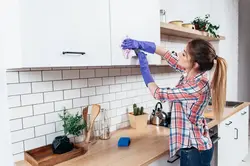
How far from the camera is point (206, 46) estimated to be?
4.38 ft

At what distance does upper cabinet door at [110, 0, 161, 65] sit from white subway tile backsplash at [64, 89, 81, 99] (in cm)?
41

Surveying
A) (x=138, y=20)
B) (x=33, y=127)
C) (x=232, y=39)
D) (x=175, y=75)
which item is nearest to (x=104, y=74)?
(x=138, y=20)

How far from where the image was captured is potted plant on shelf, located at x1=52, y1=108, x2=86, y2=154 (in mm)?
1312

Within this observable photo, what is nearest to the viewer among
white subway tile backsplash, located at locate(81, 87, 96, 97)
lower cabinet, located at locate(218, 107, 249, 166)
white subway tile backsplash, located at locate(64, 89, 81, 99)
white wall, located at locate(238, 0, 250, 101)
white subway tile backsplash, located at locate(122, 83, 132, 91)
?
white subway tile backsplash, located at locate(64, 89, 81, 99)

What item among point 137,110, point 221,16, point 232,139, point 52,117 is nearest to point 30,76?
point 52,117

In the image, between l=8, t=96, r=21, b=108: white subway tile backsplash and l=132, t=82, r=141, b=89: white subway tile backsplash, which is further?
l=132, t=82, r=141, b=89: white subway tile backsplash

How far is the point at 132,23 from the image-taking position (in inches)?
56.4

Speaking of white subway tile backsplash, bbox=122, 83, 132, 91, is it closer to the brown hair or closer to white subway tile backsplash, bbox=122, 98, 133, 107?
white subway tile backsplash, bbox=122, 98, 133, 107

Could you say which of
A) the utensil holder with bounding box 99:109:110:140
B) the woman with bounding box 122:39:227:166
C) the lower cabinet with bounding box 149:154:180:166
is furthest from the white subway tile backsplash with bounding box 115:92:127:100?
the lower cabinet with bounding box 149:154:180:166

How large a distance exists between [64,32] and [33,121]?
609 millimetres

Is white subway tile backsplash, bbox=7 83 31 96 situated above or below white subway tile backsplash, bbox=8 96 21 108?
above

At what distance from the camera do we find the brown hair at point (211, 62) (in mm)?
1324

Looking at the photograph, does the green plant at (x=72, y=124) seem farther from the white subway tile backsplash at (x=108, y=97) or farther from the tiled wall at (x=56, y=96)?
the white subway tile backsplash at (x=108, y=97)

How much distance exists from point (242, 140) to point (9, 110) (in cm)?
274
